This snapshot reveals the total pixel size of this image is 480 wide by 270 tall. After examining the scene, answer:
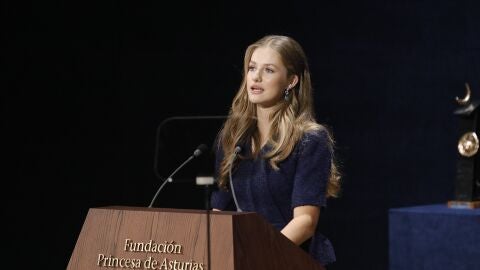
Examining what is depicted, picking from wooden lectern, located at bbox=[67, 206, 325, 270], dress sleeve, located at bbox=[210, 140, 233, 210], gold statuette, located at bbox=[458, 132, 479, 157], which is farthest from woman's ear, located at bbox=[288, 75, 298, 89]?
gold statuette, located at bbox=[458, 132, 479, 157]

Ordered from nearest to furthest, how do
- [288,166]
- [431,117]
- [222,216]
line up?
[222,216] → [288,166] → [431,117]

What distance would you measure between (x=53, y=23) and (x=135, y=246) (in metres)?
2.61

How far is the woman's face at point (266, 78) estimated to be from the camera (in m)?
2.77

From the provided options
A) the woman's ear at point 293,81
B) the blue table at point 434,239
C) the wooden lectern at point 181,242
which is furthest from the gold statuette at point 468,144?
the wooden lectern at point 181,242

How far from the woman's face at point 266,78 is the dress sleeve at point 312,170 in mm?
188

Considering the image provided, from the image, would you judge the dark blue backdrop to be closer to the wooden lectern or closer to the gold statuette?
the gold statuette

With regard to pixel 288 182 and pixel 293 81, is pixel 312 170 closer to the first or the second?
pixel 288 182

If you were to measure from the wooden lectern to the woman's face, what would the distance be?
719mm

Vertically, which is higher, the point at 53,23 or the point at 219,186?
the point at 53,23

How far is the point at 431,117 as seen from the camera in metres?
4.92

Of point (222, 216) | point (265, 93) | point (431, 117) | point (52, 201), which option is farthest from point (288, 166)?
point (431, 117)

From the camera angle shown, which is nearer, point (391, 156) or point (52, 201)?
point (52, 201)

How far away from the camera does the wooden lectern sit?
6.51 ft

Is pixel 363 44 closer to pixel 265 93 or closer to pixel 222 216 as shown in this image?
pixel 265 93
